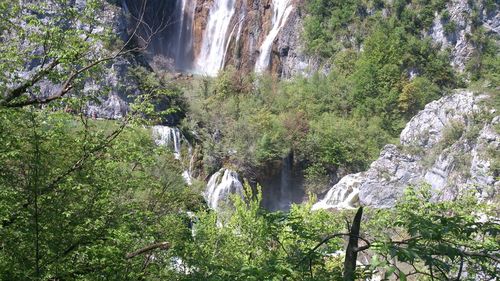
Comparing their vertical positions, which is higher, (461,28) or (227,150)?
(461,28)

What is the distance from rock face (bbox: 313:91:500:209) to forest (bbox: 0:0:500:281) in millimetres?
352

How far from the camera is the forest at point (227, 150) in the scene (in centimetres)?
471

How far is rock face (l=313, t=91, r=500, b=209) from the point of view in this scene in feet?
66.0

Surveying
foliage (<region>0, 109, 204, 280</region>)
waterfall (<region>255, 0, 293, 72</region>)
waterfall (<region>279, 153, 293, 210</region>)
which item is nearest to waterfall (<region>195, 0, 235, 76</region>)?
waterfall (<region>255, 0, 293, 72</region>)

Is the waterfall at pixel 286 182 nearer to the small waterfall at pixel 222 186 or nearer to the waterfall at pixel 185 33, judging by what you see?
the small waterfall at pixel 222 186

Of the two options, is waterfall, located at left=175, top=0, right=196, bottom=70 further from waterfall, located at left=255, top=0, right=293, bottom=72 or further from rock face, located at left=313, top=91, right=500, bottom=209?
rock face, located at left=313, top=91, right=500, bottom=209

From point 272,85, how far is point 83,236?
28831 mm

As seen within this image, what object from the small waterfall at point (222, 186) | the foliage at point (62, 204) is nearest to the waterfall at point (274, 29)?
the small waterfall at point (222, 186)

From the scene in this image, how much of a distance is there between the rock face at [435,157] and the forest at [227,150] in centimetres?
35

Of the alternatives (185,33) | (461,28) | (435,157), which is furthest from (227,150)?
(461,28)

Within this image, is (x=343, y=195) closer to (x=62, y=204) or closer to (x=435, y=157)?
(x=435, y=157)

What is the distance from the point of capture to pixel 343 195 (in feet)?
80.7

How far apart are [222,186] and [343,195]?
21.2 ft

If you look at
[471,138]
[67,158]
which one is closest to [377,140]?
[471,138]
